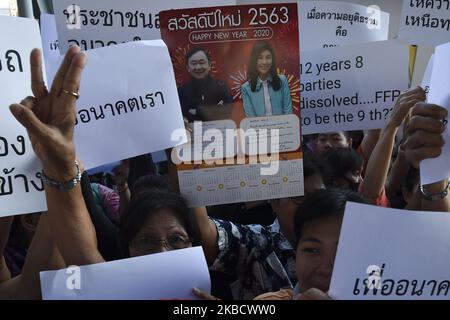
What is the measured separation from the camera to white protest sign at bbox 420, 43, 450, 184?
1.42 m

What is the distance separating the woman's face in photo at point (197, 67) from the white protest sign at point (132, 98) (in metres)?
0.05

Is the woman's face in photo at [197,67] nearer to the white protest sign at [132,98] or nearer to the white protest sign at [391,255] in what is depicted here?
the white protest sign at [132,98]

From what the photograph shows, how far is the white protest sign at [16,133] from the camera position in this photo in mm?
1333

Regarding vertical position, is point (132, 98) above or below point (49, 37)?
below

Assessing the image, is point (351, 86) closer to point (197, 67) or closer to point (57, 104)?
point (197, 67)

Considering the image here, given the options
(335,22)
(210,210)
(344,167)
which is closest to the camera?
(210,210)

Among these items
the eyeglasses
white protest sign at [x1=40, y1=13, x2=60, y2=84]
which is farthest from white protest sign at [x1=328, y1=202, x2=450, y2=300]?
white protest sign at [x1=40, y1=13, x2=60, y2=84]

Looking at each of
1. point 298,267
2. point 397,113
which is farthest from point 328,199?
point 397,113

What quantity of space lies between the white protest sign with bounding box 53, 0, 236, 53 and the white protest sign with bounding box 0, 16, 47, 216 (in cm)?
42

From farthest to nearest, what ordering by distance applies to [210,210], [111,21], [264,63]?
[210,210] → [111,21] → [264,63]

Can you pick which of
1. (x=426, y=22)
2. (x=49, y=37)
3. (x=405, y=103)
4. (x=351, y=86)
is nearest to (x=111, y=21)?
(x=49, y=37)

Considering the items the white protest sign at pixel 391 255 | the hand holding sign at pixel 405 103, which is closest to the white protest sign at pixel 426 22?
the hand holding sign at pixel 405 103

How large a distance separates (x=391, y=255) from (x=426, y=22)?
40.7 inches

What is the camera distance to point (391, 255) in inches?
47.7
